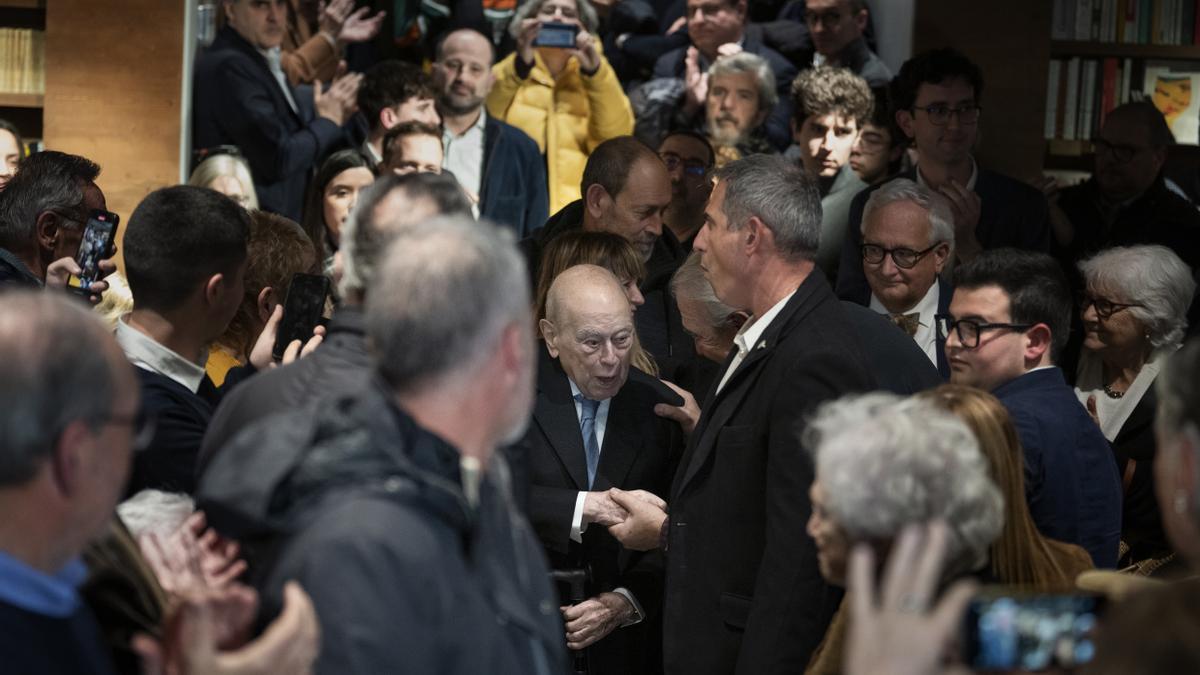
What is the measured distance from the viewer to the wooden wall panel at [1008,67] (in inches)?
251

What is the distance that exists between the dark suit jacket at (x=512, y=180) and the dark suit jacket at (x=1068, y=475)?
300 centimetres

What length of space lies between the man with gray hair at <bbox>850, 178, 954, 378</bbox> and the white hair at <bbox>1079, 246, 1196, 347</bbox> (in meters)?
0.46

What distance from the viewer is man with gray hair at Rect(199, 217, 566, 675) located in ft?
6.10

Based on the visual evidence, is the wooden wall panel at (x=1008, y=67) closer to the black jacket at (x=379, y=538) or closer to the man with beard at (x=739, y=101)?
the man with beard at (x=739, y=101)

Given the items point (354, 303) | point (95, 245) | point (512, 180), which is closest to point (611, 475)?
point (95, 245)

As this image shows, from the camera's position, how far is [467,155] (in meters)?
6.24

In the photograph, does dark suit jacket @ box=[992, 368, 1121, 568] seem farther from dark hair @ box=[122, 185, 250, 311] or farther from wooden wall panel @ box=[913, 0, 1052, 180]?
wooden wall panel @ box=[913, 0, 1052, 180]

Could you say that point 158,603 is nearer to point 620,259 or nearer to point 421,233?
point 421,233

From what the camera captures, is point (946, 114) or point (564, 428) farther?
point (946, 114)

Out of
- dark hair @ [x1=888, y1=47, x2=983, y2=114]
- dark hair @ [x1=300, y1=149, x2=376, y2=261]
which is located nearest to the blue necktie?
dark hair @ [x1=300, y1=149, x2=376, y2=261]

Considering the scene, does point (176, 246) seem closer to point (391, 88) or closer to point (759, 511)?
point (759, 511)

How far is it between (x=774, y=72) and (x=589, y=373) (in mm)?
3248

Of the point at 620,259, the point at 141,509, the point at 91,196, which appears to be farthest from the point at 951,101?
the point at 141,509

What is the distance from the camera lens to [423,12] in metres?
7.32
